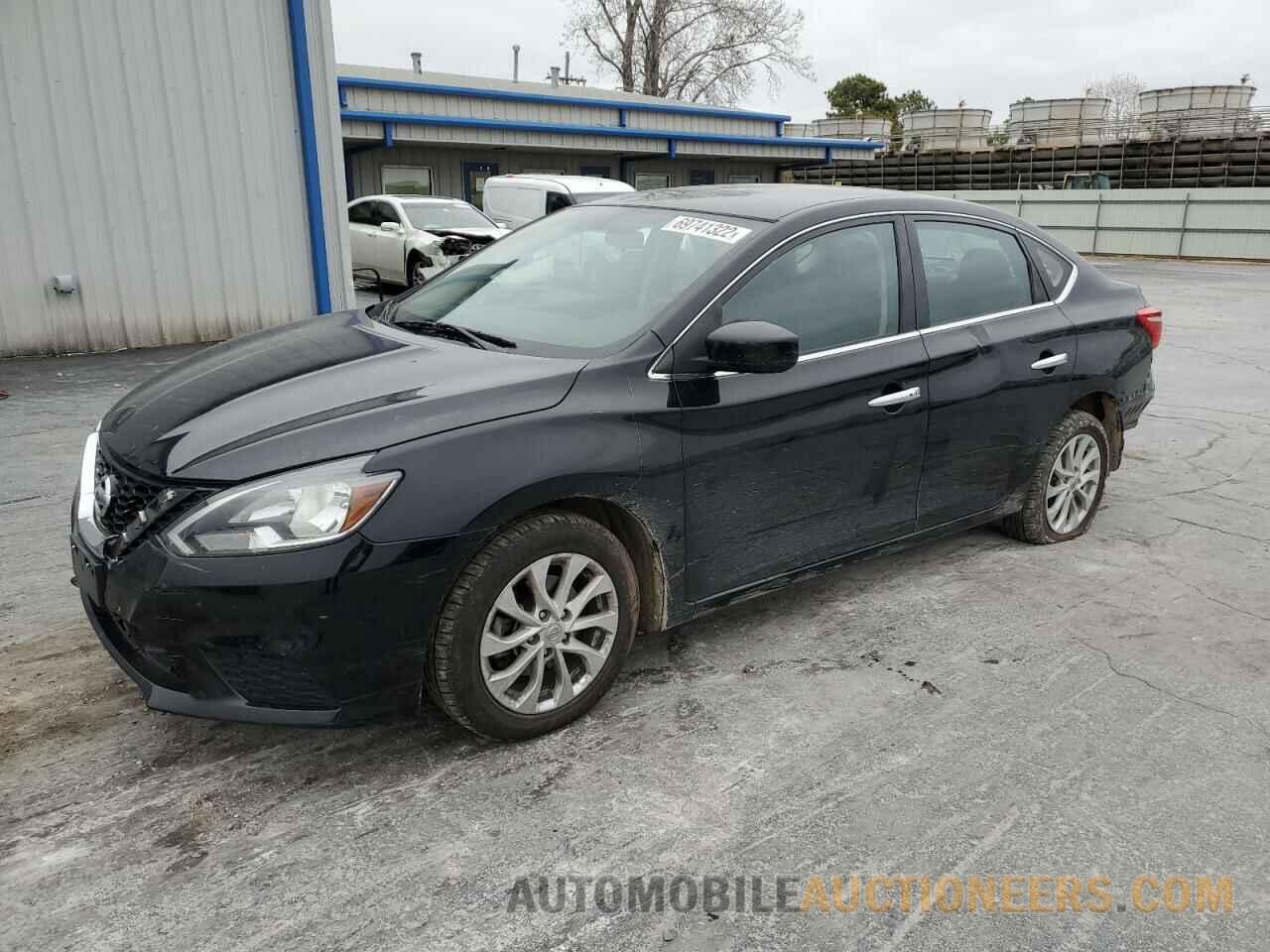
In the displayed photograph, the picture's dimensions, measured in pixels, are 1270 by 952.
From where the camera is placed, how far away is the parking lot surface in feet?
7.57

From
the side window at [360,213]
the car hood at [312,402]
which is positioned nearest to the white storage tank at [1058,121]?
the side window at [360,213]

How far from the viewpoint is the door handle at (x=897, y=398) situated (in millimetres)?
3717

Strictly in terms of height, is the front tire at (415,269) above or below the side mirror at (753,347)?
below

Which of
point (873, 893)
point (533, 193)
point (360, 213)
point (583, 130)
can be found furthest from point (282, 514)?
point (583, 130)

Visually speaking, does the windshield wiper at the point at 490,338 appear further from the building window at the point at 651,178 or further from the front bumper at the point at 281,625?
the building window at the point at 651,178

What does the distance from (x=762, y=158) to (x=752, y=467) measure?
92.8ft

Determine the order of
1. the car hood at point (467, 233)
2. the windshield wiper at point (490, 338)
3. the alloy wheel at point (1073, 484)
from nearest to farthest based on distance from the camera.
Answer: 1. the windshield wiper at point (490, 338)
2. the alloy wheel at point (1073, 484)
3. the car hood at point (467, 233)

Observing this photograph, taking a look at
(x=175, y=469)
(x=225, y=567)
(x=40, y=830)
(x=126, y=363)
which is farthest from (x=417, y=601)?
(x=126, y=363)

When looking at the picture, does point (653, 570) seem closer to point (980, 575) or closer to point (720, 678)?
point (720, 678)

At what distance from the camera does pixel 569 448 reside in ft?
9.59

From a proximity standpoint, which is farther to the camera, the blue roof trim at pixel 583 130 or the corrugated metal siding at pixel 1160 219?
the corrugated metal siding at pixel 1160 219

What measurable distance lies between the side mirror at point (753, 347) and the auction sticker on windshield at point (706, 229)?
52 centimetres

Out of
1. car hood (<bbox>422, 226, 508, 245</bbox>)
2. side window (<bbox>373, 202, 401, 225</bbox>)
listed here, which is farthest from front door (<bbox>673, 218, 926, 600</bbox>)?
side window (<bbox>373, 202, 401, 225</bbox>)

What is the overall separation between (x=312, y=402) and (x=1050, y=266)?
134 inches
